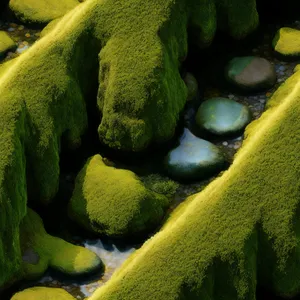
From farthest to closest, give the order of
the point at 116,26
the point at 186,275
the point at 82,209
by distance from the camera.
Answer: the point at 116,26, the point at 82,209, the point at 186,275

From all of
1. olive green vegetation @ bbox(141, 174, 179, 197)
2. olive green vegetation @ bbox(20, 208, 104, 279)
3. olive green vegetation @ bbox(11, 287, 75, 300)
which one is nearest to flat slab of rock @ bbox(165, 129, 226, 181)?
olive green vegetation @ bbox(141, 174, 179, 197)

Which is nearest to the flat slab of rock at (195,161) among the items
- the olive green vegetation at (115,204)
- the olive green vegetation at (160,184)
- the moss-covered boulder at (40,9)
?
the olive green vegetation at (160,184)

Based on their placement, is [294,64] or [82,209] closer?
[82,209]

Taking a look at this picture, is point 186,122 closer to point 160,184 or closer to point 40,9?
point 160,184

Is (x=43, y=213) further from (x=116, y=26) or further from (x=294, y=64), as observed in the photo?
(x=294, y=64)

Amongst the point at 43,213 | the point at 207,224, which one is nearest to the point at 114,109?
the point at 43,213
